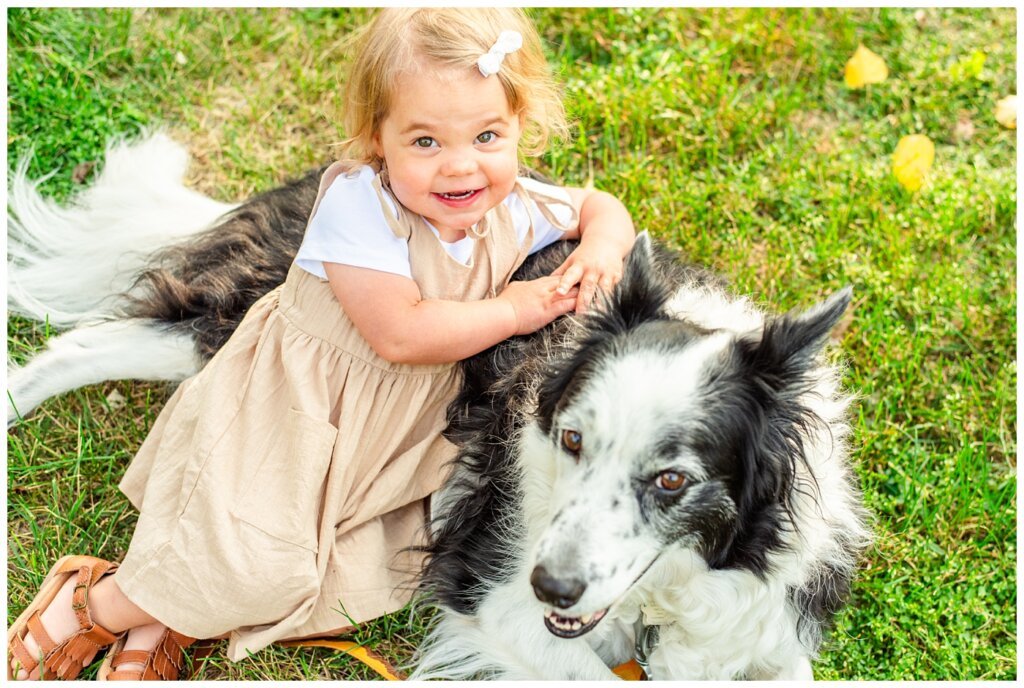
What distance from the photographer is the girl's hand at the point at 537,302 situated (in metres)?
2.92

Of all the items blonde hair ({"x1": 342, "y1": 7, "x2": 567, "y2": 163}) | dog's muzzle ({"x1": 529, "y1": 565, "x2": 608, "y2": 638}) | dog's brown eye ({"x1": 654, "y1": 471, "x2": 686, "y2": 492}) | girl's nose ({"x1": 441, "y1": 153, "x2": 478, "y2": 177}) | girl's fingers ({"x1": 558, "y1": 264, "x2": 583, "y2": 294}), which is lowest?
dog's muzzle ({"x1": 529, "y1": 565, "x2": 608, "y2": 638})

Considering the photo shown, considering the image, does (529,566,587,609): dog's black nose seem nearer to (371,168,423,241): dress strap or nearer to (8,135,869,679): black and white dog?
(8,135,869,679): black and white dog

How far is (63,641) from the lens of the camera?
306 cm

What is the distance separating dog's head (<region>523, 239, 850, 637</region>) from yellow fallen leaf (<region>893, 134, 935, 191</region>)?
2147 mm

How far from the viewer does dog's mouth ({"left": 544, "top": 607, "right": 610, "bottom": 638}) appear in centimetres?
252

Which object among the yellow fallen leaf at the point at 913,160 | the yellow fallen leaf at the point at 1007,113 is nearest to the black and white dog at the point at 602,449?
the yellow fallen leaf at the point at 913,160

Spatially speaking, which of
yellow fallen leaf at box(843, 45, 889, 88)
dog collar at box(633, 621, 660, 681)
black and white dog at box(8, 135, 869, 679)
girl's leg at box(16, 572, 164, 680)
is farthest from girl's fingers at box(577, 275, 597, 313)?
yellow fallen leaf at box(843, 45, 889, 88)

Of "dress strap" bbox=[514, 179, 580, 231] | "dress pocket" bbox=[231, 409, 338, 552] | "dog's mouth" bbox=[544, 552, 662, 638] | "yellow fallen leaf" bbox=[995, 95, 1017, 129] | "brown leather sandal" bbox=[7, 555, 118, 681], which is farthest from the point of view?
"yellow fallen leaf" bbox=[995, 95, 1017, 129]

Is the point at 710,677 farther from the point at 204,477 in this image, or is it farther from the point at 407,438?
the point at 204,477

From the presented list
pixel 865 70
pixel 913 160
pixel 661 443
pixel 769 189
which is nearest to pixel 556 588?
pixel 661 443

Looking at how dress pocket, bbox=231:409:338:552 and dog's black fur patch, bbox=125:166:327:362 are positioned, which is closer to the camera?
dress pocket, bbox=231:409:338:552

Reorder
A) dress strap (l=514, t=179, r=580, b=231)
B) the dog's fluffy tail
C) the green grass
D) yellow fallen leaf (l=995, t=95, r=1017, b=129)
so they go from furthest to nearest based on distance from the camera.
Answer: yellow fallen leaf (l=995, t=95, r=1017, b=129) → the dog's fluffy tail → the green grass → dress strap (l=514, t=179, r=580, b=231)

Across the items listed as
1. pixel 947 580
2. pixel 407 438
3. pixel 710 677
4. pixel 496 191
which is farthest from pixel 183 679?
pixel 947 580

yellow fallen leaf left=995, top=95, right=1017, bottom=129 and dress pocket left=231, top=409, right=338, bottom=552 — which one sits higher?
dress pocket left=231, top=409, right=338, bottom=552
